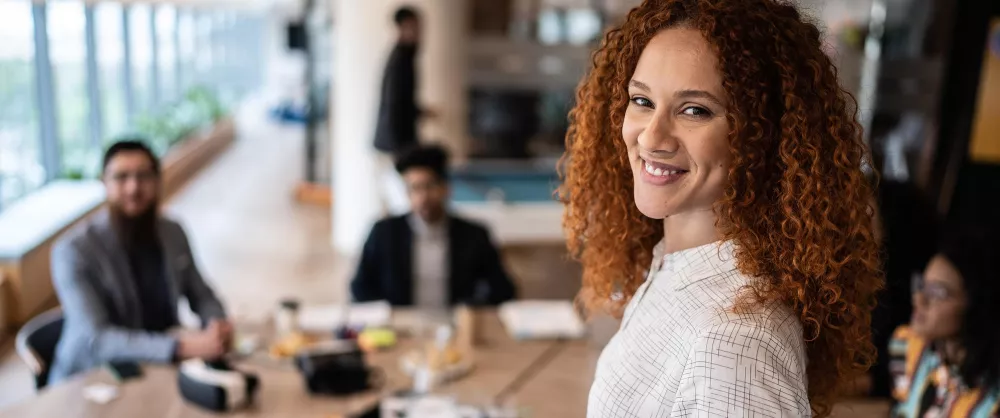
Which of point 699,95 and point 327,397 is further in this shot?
point 327,397

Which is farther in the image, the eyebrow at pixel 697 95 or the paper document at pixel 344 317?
the paper document at pixel 344 317

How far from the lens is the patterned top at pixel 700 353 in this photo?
0.98 metres

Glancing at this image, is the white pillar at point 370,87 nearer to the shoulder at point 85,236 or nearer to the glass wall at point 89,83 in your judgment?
the glass wall at point 89,83

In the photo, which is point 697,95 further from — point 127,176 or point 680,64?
point 127,176

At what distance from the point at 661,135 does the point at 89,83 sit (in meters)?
7.75

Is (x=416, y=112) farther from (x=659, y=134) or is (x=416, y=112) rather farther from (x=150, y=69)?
(x=150, y=69)

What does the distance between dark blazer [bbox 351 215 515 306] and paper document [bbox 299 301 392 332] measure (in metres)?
0.58

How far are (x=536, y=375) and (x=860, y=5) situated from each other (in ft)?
21.7

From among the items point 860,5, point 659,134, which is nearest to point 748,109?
point 659,134

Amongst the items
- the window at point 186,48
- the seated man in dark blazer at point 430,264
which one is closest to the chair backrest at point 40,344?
the seated man in dark blazer at point 430,264

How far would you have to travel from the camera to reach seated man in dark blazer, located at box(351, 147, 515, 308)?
3756 millimetres

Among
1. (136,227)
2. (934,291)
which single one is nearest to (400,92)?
(136,227)

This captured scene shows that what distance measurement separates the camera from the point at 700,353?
101cm

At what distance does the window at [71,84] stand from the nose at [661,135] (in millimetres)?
6296
